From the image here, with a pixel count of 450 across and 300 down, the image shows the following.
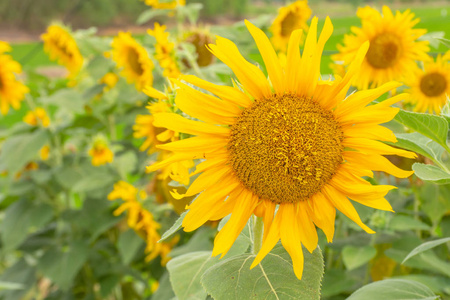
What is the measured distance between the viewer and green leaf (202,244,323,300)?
1.34ft

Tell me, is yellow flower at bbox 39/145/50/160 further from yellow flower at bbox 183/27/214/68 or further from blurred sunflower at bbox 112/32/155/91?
yellow flower at bbox 183/27/214/68

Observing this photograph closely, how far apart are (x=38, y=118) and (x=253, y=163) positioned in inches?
48.0

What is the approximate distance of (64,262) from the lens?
4.15 ft

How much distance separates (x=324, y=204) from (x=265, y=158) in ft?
0.23

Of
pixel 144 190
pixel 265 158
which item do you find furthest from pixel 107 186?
pixel 265 158

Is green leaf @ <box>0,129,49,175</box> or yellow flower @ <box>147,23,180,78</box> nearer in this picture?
yellow flower @ <box>147,23,180,78</box>

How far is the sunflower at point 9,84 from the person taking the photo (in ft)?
4.16

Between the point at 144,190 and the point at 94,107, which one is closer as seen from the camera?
the point at 144,190

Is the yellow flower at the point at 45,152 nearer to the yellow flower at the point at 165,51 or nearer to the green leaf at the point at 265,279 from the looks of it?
the yellow flower at the point at 165,51

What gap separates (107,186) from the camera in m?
1.32

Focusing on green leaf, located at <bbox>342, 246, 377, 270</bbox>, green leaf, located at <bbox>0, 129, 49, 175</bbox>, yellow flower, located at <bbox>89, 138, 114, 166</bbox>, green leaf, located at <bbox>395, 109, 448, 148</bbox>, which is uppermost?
green leaf, located at <bbox>395, 109, 448, 148</bbox>

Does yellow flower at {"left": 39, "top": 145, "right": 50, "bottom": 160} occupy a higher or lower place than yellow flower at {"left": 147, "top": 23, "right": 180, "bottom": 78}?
lower

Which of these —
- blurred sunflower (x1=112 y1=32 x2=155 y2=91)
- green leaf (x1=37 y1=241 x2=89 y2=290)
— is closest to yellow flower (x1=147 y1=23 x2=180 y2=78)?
blurred sunflower (x1=112 y1=32 x2=155 y2=91)

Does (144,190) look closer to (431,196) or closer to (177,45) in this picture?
(177,45)
